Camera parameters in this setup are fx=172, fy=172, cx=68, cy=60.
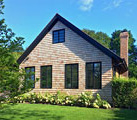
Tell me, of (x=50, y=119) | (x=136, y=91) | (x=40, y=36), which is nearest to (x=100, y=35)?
(x=40, y=36)

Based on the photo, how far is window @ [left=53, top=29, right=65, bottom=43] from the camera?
13844 mm

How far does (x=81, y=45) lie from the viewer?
12859 mm

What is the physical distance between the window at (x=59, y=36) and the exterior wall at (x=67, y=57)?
0.98ft

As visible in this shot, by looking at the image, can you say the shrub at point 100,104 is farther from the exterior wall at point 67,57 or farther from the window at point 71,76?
the window at point 71,76

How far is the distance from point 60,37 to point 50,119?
8.20 m

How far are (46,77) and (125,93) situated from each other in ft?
21.3

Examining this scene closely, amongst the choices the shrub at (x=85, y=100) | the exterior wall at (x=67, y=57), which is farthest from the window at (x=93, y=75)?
the shrub at (x=85, y=100)

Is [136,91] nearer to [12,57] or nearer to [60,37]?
[60,37]

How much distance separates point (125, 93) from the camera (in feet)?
34.6

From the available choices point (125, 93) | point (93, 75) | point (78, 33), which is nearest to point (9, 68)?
point (125, 93)

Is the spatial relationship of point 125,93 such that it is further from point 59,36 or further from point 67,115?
point 59,36

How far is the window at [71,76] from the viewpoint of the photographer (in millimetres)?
12836

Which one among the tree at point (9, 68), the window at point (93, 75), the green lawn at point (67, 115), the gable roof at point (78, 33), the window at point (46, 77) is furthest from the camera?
the window at point (46, 77)

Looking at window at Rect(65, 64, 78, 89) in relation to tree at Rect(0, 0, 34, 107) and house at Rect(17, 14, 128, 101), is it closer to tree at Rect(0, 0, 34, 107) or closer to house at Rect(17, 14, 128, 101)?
house at Rect(17, 14, 128, 101)
